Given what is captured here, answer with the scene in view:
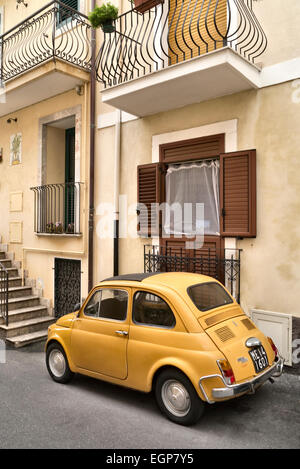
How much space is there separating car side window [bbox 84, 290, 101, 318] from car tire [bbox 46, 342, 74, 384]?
754mm

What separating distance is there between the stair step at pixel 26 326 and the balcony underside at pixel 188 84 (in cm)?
495

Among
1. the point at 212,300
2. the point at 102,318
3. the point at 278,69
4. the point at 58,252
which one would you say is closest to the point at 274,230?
the point at 212,300

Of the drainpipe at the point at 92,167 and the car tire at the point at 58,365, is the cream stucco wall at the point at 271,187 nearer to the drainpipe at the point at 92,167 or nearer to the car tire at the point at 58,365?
the drainpipe at the point at 92,167

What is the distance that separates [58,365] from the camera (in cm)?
542

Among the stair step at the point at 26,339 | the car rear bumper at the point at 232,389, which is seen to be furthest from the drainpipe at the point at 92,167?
the car rear bumper at the point at 232,389

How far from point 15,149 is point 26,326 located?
5139 mm

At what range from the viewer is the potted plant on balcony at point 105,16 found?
21.1 ft

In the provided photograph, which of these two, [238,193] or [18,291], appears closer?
[238,193]

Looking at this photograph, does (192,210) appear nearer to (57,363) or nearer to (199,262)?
(199,262)

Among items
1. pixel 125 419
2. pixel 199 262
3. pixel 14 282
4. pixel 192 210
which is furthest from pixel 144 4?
pixel 14 282

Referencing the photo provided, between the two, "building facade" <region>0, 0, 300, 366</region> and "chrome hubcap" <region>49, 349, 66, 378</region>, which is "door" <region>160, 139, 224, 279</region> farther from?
"chrome hubcap" <region>49, 349, 66, 378</region>

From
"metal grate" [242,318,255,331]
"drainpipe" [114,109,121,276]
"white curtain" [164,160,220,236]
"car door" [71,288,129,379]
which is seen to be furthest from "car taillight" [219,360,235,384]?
"drainpipe" [114,109,121,276]
